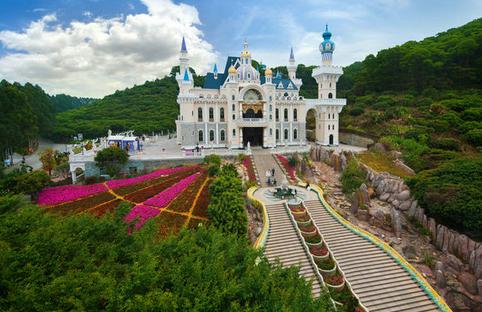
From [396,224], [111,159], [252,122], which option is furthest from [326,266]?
[252,122]

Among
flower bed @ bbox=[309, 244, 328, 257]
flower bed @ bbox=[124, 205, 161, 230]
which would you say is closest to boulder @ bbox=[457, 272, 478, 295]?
flower bed @ bbox=[309, 244, 328, 257]

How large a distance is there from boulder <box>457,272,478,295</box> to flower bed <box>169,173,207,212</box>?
20.0 metres

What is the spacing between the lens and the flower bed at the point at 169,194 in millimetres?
24231

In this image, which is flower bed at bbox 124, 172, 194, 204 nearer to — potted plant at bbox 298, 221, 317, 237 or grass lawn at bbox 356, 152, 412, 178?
potted plant at bbox 298, 221, 317, 237

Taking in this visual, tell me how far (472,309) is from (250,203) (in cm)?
1622

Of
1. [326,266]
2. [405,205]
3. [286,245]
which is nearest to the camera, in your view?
[326,266]

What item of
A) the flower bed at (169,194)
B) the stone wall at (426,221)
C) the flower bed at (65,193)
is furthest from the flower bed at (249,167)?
the flower bed at (65,193)

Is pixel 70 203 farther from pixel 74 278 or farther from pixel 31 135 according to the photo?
pixel 31 135

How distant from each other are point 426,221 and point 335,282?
1201 cm

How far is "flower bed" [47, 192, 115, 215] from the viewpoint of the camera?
24.3m

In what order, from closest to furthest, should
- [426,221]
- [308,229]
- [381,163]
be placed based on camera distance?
[308,229] < [426,221] < [381,163]

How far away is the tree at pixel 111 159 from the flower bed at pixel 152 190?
24.2 feet

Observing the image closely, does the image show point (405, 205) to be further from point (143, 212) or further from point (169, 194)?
point (143, 212)

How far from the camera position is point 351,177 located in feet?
97.2
